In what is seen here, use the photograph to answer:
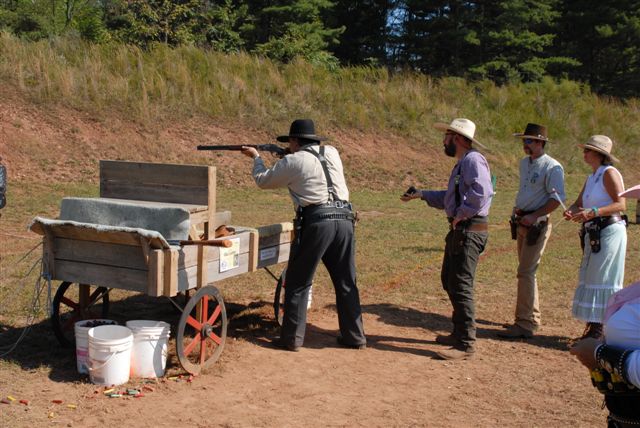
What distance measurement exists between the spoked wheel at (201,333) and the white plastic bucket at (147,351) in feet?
0.58

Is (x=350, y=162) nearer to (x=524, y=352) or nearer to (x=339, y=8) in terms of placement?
(x=524, y=352)

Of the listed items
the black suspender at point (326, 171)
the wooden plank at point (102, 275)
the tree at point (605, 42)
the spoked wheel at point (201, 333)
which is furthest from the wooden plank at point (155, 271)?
the tree at point (605, 42)

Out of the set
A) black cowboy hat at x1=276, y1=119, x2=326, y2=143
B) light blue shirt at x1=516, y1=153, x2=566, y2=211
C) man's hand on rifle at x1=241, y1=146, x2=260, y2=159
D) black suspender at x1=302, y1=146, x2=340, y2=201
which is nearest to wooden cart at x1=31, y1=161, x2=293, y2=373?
man's hand on rifle at x1=241, y1=146, x2=260, y2=159

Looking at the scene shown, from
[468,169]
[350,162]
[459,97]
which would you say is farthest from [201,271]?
[459,97]

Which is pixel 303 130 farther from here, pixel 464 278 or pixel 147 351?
pixel 147 351

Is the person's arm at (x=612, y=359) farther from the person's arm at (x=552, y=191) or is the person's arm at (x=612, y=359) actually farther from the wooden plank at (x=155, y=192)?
the person's arm at (x=552, y=191)

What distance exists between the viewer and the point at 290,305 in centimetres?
660

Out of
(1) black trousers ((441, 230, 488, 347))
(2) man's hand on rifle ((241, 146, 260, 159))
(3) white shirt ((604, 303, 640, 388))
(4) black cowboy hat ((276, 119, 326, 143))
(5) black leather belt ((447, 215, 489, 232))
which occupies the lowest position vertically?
(1) black trousers ((441, 230, 488, 347))

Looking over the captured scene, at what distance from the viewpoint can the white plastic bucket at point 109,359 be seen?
5.49 metres

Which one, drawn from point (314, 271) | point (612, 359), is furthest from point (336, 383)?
point (612, 359)

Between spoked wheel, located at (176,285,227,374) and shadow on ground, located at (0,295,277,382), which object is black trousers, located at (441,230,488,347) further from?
spoked wheel, located at (176,285,227,374)

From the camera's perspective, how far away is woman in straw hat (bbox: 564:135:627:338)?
6.63 m

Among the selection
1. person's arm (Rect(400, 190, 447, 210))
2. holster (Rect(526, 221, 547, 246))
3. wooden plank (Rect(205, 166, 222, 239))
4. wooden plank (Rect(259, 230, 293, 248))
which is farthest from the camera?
holster (Rect(526, 221, 547, 246))

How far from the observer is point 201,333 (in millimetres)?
6035
